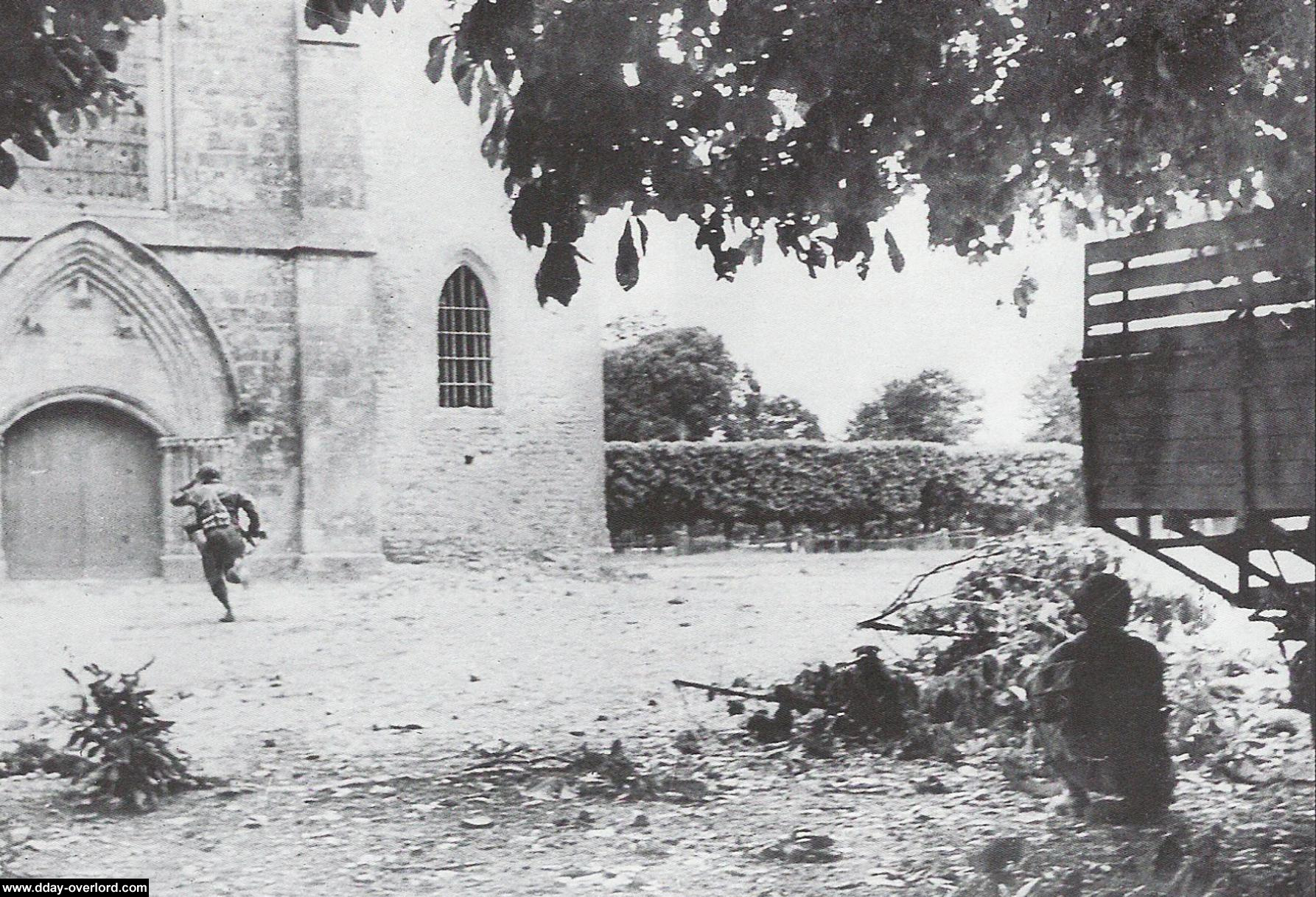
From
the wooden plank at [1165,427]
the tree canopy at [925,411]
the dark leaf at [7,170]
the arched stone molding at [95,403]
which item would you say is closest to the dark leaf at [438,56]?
the dark leaf at [7,170]

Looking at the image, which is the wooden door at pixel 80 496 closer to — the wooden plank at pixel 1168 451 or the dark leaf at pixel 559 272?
the dark leaf at pixel 559 272

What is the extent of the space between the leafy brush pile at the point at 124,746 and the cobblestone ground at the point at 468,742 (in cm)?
4

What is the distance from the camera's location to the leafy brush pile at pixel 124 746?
2977 mm

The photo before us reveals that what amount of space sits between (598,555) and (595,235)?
41.7 inches

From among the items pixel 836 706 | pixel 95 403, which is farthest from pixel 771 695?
pixel 95 403

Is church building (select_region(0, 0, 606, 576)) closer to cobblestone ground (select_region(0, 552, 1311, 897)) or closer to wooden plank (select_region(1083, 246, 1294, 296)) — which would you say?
cobblestone ground (select_region(0, 552, 1311, 897))

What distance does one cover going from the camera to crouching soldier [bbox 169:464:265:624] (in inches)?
125

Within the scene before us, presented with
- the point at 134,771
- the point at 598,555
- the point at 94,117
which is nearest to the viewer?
the point at 134,771

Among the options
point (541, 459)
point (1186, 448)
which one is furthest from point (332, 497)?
point (1186, 448)

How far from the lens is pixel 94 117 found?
3.23 meters

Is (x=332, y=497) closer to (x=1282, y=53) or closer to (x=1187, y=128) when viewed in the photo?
(x=1187, y=128)

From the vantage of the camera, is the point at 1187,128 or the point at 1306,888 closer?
the point at 1306,888

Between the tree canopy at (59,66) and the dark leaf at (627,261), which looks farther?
the dark leaf at (627,261)

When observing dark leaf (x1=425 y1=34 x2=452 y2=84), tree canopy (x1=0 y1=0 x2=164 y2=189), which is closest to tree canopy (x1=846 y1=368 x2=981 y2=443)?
dark leaf (x1=425 y1=34 x2=452 y2=84)
